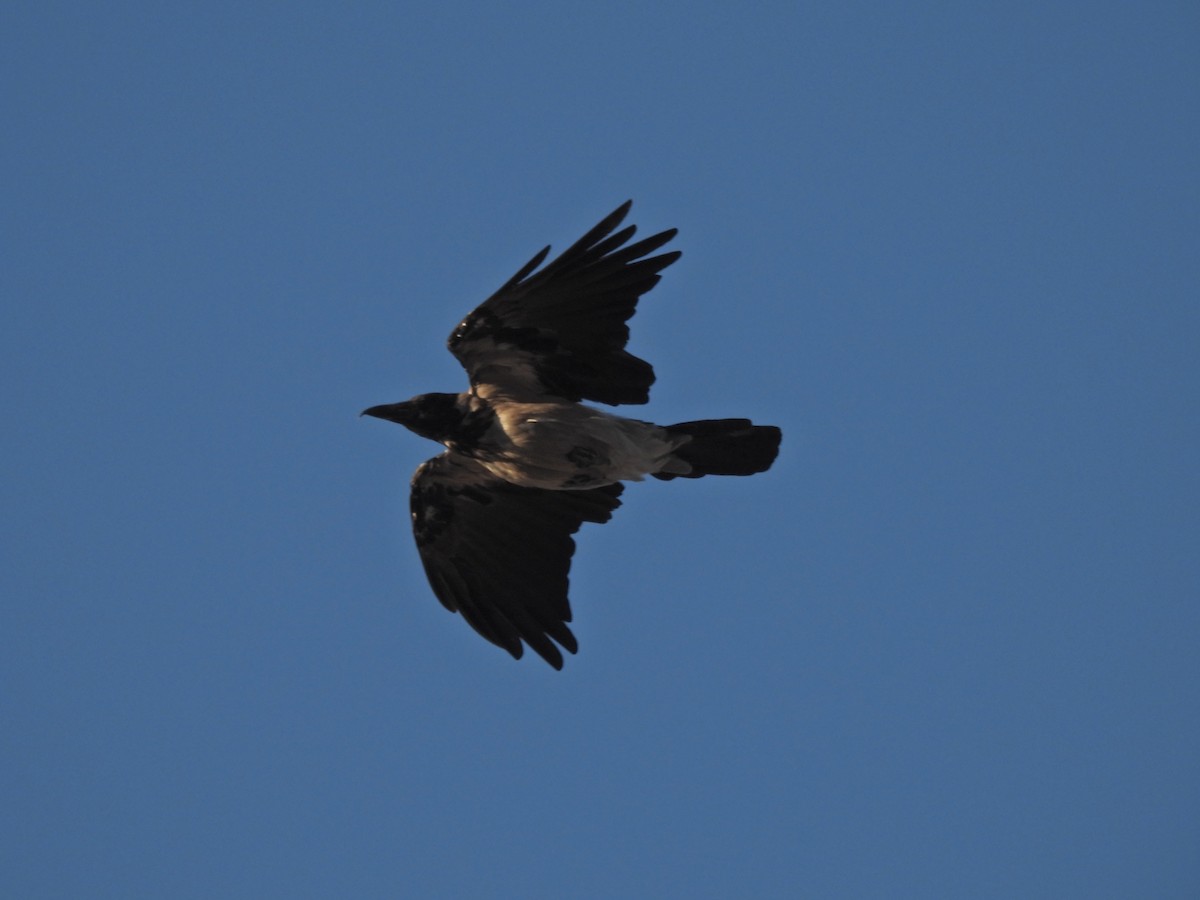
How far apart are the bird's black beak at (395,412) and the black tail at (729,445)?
2210 millimetres

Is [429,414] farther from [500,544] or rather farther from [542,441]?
[500,544]

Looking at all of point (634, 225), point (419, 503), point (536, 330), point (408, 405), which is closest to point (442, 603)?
point (419, 503)

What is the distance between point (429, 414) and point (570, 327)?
143cm

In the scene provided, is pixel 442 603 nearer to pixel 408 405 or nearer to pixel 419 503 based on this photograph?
pixel 419 503

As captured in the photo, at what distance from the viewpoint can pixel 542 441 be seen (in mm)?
12195

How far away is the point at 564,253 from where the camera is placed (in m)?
11.8

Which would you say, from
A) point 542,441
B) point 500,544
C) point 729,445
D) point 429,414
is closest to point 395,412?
point 429,414

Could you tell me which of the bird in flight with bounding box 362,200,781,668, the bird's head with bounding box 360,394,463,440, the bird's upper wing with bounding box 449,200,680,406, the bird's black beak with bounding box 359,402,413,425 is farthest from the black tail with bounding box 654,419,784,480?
the bird's black beak with bounding box 359,402,413,425

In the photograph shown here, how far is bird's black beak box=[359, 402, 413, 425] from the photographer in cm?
1252

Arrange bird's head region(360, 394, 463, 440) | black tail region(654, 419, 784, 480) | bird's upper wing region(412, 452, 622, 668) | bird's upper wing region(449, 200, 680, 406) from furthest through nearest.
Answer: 1. bird's upper wing region(412, 452, 622, 668)
2. black tail region(654, 419, 784, 480)
3. bird's head region(360, 394, 463, 440)
4. bird's upper wing region(449, 200, 680, 406)

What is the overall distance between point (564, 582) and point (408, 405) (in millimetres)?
2101

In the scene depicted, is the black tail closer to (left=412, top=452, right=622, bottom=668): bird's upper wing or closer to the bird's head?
(left=412, top=452, right=622, bottom=668): bird's upper wing

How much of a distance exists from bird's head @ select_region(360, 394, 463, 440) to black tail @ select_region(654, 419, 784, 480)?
184 cm

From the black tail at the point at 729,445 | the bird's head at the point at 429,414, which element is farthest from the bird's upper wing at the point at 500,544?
the black tail at the point at 729,445
